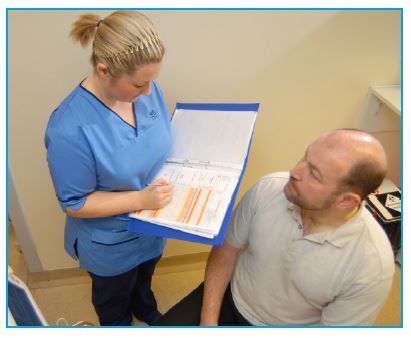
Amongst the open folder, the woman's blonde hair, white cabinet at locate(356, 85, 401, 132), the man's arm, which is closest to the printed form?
the open folder

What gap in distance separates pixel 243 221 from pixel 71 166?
537 millimetres

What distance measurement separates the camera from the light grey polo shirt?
102 centimetres

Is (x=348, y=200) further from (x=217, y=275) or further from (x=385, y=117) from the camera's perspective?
A: (x=385, y=117)

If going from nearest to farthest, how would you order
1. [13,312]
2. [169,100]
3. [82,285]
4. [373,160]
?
[13,312], [373,160], [169,100], [82,285]

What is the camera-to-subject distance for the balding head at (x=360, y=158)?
0.94 m

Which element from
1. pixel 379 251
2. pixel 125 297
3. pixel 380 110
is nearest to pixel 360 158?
pixel 379 251

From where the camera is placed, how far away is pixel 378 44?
59.3 inches

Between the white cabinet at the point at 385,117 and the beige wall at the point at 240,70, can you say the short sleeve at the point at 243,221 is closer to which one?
the beige wall at the point at 240,70

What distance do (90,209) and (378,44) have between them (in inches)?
49.2

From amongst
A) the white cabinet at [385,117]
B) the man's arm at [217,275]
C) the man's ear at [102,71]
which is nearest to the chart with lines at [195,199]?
the man's arm at [217,275]

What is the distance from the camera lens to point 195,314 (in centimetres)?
127

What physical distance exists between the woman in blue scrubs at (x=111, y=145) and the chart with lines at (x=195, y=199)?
0.03 m

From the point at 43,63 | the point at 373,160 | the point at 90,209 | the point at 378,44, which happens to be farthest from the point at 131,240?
the point at 378,44

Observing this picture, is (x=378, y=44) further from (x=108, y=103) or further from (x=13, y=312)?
(x=13, y=312)
